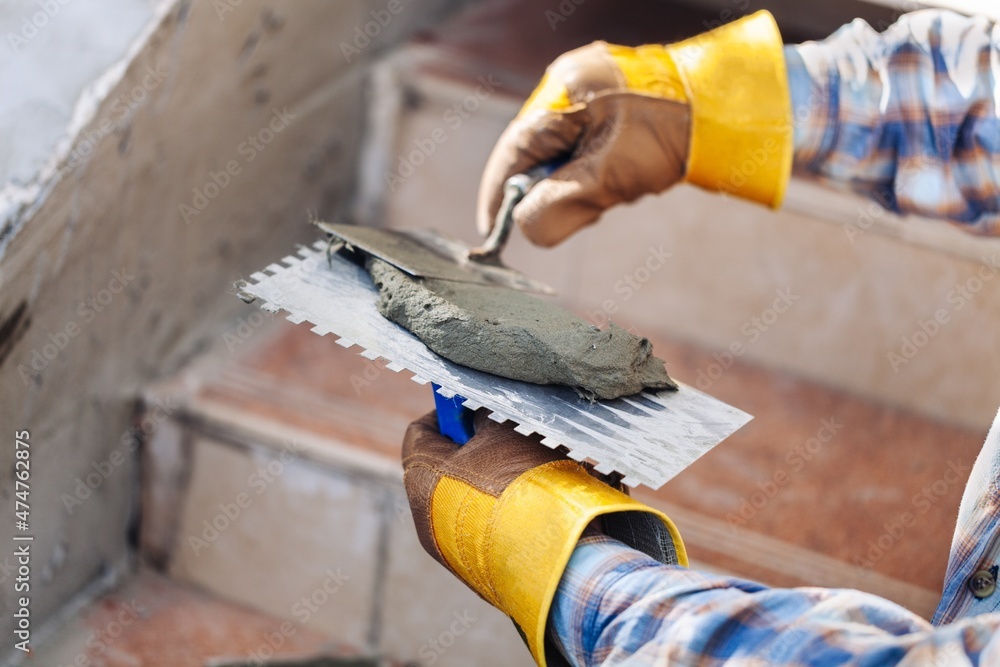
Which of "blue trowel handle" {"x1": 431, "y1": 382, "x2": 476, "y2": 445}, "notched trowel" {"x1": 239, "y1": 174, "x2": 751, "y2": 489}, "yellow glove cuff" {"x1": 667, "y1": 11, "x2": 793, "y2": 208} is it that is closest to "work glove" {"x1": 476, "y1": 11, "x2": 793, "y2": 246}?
"yellow glove cuff" {"x1": 667, "y1": 11, "x2": 793, "y2": 208}

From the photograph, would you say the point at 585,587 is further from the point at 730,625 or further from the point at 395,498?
the point at 395,498

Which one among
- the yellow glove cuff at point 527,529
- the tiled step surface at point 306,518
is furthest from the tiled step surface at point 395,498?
the yellow glove cuff at point 527,529

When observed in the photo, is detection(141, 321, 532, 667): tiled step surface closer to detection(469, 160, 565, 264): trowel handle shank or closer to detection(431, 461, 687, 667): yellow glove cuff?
detection(469, 160, 565, 264): trowel handle shank

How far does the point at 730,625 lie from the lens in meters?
1.13

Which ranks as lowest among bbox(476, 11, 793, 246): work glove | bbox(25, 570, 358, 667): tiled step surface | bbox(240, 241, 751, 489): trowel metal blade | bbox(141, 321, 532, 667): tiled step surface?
bbox(25, 570, 358, 667): tiled step surface

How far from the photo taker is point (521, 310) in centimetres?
156

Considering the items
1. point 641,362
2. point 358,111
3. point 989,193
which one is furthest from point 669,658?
point 358,111

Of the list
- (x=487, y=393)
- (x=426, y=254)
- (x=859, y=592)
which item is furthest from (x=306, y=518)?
(x=859, y=592)

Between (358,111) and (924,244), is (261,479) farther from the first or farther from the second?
(924,244)

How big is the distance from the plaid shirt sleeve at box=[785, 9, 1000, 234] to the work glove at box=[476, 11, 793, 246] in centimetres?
7

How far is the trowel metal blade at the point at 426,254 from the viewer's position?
162cm

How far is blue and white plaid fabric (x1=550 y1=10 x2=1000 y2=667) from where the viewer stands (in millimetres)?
1090

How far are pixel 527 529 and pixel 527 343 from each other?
0.27m

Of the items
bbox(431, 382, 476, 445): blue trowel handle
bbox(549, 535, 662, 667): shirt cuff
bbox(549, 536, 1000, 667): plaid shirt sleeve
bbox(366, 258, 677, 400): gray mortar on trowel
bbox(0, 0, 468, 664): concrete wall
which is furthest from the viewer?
bbox(0, 0, 468, 664): concrete wall
